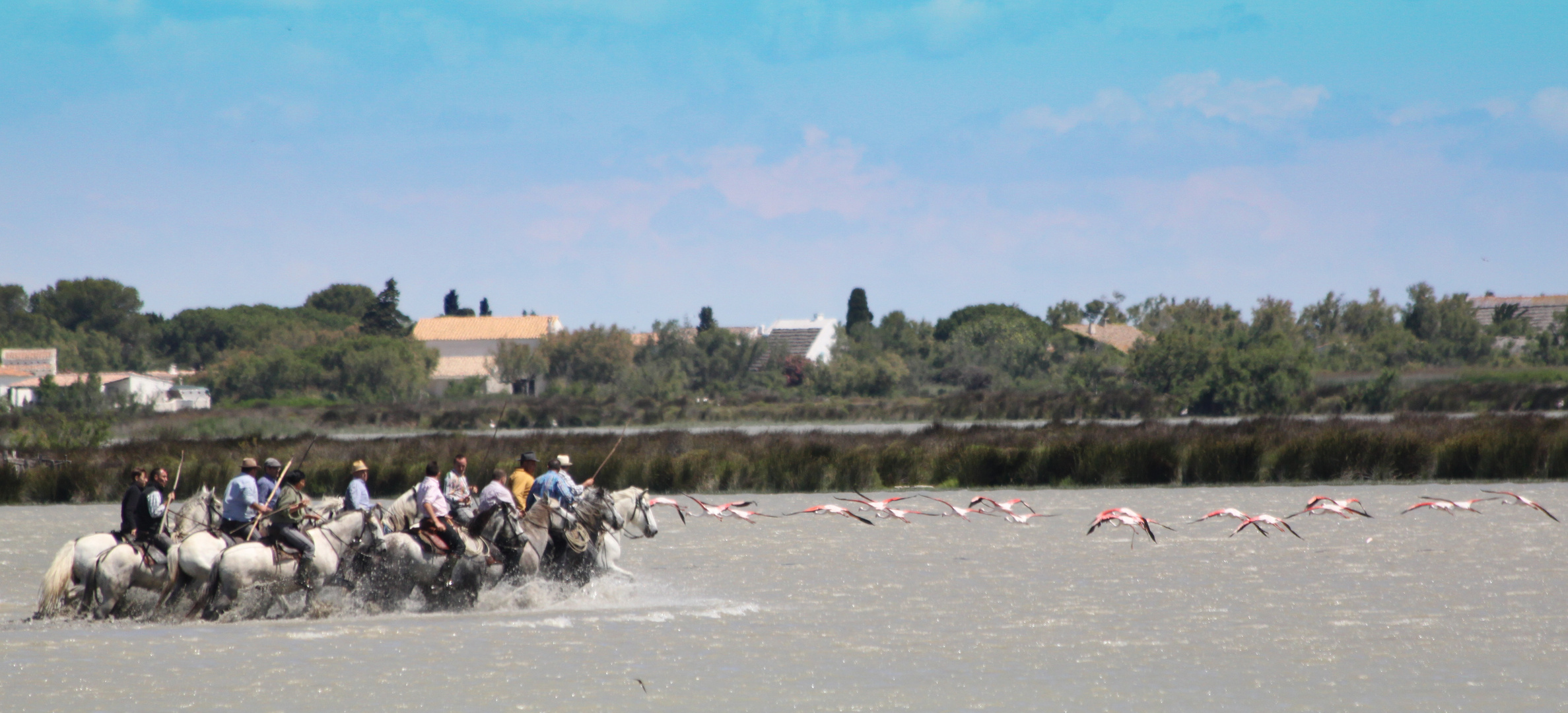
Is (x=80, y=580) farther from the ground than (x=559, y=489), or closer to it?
closer to it

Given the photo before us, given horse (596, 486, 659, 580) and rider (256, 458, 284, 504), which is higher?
rider (256, 458, 284, 504)

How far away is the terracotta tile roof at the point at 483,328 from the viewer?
109000mm

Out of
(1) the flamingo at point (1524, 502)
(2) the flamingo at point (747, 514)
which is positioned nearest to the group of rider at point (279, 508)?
(2) the flamingo at point (747, 514)

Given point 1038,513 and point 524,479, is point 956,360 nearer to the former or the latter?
point 1038,513

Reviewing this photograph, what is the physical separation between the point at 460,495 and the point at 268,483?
196 centimetres

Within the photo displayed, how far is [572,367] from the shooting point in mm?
91500

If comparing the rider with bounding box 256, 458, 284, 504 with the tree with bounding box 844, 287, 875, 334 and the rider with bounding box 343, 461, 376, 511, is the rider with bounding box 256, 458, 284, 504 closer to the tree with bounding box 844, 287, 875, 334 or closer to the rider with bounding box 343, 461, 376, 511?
the rider with bounding box 343, 461, 376, 511

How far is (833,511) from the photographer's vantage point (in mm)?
18406

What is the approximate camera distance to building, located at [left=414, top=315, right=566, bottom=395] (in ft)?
344

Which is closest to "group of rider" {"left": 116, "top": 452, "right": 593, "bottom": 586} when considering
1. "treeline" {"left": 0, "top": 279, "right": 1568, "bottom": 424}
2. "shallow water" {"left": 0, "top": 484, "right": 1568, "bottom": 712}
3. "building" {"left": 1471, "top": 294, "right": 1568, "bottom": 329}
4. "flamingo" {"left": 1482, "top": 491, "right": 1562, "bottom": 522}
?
"shallow water" {"left": 0, "top": 484, "right": 1568, "bottom": 712}

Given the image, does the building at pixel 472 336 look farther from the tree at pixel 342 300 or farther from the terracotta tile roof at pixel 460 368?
the tree at pixel 342 300

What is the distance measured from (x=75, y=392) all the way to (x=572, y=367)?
29.3 m

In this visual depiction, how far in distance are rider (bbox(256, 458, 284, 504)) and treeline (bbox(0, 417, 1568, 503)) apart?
12.6 meters

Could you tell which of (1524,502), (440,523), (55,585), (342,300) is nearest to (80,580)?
(55,585)
